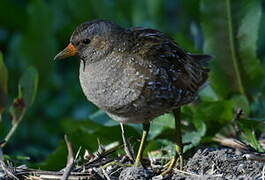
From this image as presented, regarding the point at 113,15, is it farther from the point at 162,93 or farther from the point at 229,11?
the point at 162,93

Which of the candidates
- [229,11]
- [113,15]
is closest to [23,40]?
[113,15]

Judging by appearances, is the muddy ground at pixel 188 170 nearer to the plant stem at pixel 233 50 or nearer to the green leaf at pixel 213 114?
the green leaf at pixel 213 114

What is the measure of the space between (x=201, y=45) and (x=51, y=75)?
2106mm

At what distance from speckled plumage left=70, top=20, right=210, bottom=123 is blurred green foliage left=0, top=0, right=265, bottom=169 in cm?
68

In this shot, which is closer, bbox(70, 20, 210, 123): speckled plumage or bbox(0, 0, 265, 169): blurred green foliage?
bbox(70, 20, 210, 123): speckled plumage

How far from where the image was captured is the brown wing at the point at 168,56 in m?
5.72

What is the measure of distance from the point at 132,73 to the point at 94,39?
1.49 ft

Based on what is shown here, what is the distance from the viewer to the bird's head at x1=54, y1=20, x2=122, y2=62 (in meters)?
5.77

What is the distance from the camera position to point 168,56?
5.80 meters

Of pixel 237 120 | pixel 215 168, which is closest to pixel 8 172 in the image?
pixel 215 168

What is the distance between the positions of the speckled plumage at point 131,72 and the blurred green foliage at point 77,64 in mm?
681

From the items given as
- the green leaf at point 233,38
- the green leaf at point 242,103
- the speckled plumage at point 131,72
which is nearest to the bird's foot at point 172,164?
the speckled plumage at point 131,72

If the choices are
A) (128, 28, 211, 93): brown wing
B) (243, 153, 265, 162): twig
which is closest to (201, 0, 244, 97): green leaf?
(128, 28, 211, 93): brown wing

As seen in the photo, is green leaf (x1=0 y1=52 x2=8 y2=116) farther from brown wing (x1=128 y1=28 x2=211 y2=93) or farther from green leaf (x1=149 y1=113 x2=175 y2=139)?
brown wing (x1=128 y1=28 x2=211 y2=93)
